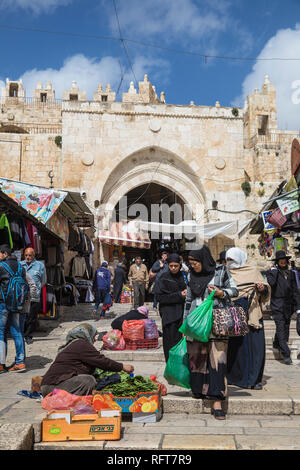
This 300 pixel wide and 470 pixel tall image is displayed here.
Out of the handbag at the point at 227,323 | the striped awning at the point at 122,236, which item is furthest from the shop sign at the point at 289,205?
the striped awning at the point at 122,236

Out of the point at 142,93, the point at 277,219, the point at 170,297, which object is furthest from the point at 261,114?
the point at 170,297

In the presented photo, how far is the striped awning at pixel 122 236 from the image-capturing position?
52.3 feet

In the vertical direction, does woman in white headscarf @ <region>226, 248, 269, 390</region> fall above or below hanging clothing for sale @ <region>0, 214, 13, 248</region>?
below

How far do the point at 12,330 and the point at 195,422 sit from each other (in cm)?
289

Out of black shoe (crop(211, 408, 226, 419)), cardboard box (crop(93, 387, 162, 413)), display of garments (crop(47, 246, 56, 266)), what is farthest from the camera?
display of garments (crop(47, 246, 56, 266))

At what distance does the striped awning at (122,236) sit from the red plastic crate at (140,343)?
363 inches

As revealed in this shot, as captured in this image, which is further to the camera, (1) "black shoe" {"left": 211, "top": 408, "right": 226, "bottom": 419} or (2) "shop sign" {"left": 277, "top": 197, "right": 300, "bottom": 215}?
(2) "shop sign" {"left": 277, "top": 197, "right": 300, "bottom": 215}

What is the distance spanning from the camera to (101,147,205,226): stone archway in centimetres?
1717

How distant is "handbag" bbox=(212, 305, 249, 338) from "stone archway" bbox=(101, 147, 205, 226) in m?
13.5

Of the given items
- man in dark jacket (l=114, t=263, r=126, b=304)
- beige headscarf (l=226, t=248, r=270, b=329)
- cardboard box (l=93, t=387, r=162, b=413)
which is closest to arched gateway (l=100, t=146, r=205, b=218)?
man in dark jacket (l=114, t=263, r=126, b=304)

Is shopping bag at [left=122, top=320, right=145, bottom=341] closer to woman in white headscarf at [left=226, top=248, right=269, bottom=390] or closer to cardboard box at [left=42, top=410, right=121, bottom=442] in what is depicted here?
woman in white headscarf at [left=226, top=248, right=269, bottom=390]

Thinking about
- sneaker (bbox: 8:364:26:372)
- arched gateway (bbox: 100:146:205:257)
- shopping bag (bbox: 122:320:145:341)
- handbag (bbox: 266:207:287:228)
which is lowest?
sneaker (bbox: 8:364:26:372)

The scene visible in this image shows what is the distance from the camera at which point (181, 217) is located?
21.0m

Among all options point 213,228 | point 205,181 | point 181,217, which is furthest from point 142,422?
point 181,217
